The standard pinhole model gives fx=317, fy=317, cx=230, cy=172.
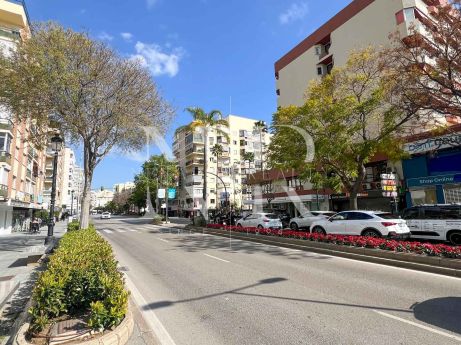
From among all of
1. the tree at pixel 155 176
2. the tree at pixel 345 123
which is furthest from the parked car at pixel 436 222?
the tree at pixel 155 176

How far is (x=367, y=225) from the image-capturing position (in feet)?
47.1

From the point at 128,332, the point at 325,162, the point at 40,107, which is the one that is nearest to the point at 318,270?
the point at 128,332

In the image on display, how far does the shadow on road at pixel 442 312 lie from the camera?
514cm

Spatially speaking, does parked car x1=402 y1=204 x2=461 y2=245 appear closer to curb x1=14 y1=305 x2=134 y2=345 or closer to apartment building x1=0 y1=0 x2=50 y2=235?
curb x1=14 y1=305 x2=134 y2=345

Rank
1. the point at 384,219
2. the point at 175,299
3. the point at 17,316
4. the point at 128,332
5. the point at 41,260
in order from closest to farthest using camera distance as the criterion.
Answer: the point at 128,332
the point at 17,316
the point at 175,299
the point at 41,260
the point at 384,219

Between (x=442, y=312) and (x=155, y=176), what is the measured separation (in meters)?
76.7

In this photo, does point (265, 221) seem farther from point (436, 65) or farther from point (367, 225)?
point (436, 65)

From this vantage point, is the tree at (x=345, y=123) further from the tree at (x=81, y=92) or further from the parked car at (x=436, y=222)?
the tree at (x=81, y=92)

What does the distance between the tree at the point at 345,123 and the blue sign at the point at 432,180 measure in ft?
26.6

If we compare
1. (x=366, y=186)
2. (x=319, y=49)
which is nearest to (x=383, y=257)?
(x=366, y=186)

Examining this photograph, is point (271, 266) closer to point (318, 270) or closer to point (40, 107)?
point (318, 270)

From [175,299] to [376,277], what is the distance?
5.40 metres

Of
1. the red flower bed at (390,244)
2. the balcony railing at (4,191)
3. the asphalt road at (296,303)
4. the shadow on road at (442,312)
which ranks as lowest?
the shadow on road at (442,312)

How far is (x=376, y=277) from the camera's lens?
337 inches
